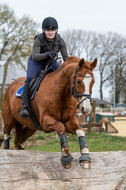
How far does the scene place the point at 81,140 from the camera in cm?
413

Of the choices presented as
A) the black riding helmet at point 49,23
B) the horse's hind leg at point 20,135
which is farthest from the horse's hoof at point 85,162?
the horse's hind leg at point 20,135

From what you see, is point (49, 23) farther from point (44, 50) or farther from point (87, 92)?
point (87, 92)

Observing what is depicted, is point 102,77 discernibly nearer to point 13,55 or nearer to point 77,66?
point 13,55

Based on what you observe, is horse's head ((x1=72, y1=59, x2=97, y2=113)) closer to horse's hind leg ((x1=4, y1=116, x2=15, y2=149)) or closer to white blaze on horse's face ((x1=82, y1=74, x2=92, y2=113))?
white blaze on horse's face ((x1=82, y1=74, x2=92, y2=113))

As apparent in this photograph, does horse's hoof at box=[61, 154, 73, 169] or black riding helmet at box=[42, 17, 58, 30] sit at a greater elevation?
black riding helmet at box=[42, 17, 58, 30]

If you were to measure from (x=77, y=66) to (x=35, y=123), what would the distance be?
1.59 m

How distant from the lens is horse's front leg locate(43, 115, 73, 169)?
3838 millimetres

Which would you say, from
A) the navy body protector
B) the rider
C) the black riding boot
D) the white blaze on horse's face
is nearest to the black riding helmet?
the rider

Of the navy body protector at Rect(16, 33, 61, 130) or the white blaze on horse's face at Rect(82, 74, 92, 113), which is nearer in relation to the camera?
the white blaze on horse's face at Rect(82, 74, 92, 113)

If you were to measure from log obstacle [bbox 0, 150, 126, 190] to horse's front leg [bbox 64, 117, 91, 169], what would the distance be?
0.45ft

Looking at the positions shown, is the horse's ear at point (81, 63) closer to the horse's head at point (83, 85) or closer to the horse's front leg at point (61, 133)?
the horse's head at point (83, 85)

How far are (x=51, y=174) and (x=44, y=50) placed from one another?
234 centimetres

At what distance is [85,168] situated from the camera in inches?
150

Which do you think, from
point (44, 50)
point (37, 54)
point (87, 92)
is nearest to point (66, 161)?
point (87, 92)
